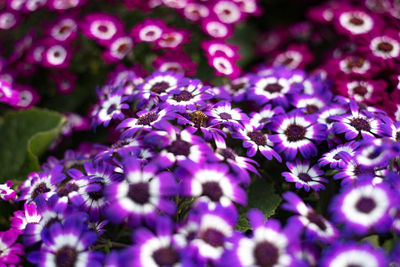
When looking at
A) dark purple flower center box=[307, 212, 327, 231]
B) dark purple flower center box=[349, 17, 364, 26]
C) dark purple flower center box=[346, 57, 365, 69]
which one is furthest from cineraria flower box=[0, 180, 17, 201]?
dark purple flower center box=[349, 17, 364, 26]

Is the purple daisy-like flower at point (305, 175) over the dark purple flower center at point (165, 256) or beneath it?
beneath

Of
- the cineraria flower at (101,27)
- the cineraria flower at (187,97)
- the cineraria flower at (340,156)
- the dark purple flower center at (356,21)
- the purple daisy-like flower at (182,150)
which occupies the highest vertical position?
the purple daisy-like flower at (182,150)

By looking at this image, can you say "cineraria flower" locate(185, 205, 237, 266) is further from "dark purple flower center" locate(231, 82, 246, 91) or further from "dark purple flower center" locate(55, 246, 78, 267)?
"dark purple flower center" locate(231, 82, 246, 91)

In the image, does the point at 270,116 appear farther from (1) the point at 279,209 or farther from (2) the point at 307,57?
(2) the point at 307,57

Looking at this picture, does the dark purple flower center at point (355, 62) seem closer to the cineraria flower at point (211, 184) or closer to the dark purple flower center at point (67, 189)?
the cineraria flower at point (211, 184)

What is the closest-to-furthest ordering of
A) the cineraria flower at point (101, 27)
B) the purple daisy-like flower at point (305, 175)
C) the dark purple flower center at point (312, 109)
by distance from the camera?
the purple daisy-like flower at point (305, 175), the dark purple flower center at point (312, 109), the cineraria flower at point (101, 27)

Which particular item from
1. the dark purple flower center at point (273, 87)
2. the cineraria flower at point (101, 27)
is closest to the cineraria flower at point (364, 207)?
the dark purple flower center at point (273, 87)

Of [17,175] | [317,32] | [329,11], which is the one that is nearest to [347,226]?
[17,175]

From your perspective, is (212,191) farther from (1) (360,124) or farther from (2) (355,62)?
(2) (355,62)
